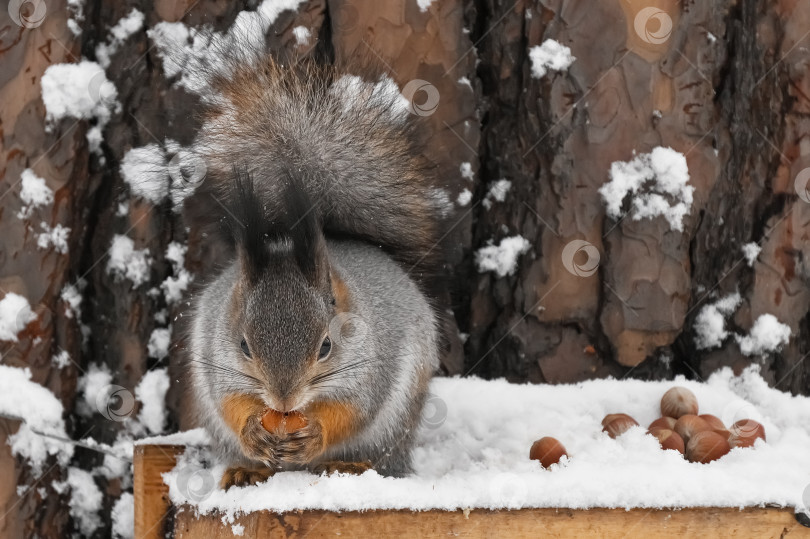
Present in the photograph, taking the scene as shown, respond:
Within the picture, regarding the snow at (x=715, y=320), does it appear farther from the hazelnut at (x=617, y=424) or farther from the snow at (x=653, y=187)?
the hazelnut at (x=617, y=424)

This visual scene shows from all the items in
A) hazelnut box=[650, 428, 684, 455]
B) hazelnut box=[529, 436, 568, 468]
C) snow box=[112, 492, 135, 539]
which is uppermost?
hazelnut box=[650, 428, 684, 455]

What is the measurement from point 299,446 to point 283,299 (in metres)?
0.20

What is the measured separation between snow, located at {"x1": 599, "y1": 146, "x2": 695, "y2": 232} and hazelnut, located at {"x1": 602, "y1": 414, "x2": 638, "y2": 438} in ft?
1.28

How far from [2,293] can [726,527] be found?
1.20m

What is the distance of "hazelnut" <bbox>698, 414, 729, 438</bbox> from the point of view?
1573 millimetres

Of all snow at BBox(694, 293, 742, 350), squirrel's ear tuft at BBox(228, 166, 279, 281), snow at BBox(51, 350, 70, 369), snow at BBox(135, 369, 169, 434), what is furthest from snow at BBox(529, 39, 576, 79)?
snow at BBox(51, 350, 70, 369)

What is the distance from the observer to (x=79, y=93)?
1.78 meters

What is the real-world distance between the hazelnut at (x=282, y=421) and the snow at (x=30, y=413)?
534mm

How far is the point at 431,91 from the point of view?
185 cm

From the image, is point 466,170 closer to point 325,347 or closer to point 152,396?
point 325,347

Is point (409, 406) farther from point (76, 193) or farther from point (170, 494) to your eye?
point (76, 193)

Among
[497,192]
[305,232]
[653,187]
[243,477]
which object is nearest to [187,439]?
[243,477]

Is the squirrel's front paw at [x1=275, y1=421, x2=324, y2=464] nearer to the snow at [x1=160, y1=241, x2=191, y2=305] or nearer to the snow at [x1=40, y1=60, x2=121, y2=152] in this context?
the snow at [x1=160, y1=241, x2=191, y2=305]

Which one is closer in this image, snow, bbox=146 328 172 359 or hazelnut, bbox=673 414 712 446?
hazelnut, bbox=673 414 712 446
